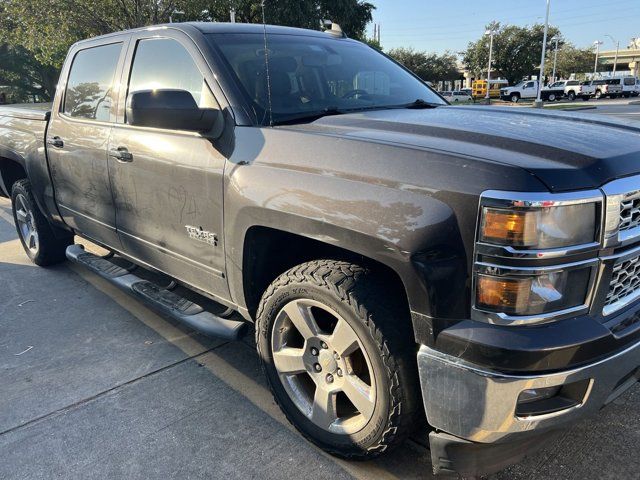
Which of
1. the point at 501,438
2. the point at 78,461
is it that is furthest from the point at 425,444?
the point at 78,461

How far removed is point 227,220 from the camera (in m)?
2.50

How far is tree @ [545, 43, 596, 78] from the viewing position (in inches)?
2729

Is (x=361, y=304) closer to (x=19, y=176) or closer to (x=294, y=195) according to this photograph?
(x=294, y=195)

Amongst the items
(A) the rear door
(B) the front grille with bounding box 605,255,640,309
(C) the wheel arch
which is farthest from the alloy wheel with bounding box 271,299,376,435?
(C) the wheel arch

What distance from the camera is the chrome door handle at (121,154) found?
123 inches

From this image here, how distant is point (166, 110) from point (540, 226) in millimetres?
1651

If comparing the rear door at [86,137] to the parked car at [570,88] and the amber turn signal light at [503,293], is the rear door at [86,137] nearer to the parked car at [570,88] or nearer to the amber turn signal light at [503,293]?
the amber turn signal light at [503,293]

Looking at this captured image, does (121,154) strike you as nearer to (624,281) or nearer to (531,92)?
(624,281)

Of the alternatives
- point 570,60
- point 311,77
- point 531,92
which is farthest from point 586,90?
point 311,77

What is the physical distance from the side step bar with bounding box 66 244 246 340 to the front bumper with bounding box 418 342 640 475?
1.23 m

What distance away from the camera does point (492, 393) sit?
5.55 feet

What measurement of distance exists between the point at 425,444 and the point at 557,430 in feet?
2.64

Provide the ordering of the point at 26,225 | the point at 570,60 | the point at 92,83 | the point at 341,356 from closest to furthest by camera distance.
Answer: the point at 341,356 → the point at 92,83 → the point at 26,225 → the point at 570,60

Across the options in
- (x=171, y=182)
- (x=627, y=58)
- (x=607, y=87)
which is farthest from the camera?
(x=627, y=58)
